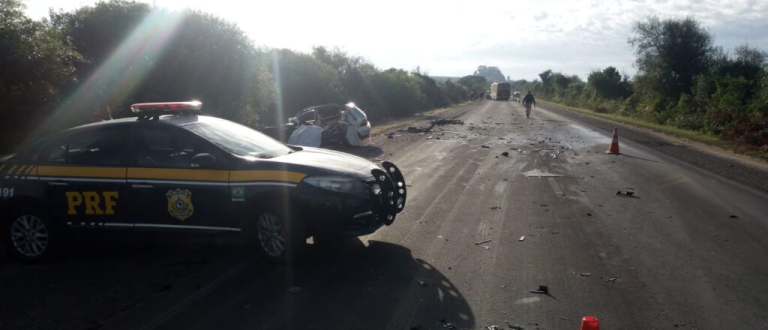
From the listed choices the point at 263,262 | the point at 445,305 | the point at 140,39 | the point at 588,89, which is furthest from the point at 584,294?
the point at 588,89

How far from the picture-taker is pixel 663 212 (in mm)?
10188

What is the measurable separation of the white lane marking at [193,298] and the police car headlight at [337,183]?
118 centimetres

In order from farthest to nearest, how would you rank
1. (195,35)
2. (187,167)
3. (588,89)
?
1. (588,89)
2. (195,35)
3. (187,167)

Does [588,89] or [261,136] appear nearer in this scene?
[261,136]

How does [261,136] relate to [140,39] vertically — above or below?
below

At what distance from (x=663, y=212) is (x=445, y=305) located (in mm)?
5843

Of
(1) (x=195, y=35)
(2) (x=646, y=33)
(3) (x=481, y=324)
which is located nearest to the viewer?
(3) (x=481, y=324)

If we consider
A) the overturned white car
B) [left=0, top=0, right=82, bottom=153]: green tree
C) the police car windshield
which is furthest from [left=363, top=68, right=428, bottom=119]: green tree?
the police car windshield

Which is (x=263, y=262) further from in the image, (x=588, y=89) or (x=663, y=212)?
(x=588, y=89)

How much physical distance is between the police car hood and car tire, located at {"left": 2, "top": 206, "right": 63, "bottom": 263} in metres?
2.71

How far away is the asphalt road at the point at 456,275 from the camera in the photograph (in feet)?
18.1

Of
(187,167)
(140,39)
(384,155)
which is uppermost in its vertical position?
(140,39)

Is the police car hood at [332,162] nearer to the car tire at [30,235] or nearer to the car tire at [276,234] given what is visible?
the car tire at [276,234]

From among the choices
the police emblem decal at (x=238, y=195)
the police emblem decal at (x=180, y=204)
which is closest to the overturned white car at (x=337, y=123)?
the police emblem decal at (x=180, y=204)
